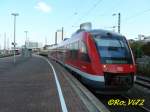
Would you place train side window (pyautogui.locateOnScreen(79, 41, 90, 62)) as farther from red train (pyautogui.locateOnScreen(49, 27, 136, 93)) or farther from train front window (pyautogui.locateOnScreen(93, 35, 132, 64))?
train front window (pyautogui.locateOnScreen(93, 35, 132, 64))

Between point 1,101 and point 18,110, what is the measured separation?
1815mm

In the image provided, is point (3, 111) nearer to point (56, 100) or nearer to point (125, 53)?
point (56, 100)

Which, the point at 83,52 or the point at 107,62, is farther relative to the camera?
the point at 83,52

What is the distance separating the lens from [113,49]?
17.3 m

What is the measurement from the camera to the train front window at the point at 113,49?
16844 mm

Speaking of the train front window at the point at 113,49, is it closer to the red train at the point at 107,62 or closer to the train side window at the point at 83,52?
the red train at the point at 107,62

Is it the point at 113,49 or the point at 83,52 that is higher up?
the point at 113,49

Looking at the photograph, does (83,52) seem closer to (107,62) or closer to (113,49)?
(113,49)

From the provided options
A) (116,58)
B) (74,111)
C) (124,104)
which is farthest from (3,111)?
(116,58)

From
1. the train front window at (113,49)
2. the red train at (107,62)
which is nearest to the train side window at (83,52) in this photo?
the red train at (107,62)

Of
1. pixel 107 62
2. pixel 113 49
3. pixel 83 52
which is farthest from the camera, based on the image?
pixel 83 52

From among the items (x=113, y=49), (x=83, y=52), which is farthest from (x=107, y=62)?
(x=83, y=52)

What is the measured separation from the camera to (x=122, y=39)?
59.2ft

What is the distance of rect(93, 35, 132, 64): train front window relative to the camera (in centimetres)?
1684
